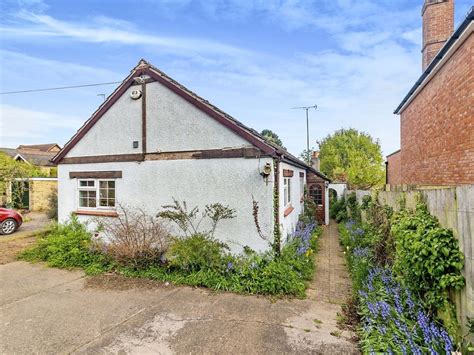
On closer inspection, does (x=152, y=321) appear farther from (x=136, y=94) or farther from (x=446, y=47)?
(x=446, y=47)

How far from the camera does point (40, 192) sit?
20578mm

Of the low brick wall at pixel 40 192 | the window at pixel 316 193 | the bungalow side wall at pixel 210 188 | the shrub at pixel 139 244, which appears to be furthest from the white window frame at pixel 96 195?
the low brick wall at pixel 40 192

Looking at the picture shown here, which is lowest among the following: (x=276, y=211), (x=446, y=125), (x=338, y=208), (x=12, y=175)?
(x=338, y=208)

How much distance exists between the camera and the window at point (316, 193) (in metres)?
16.2

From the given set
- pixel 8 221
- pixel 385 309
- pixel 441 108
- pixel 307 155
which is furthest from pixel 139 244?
pixel 307 155

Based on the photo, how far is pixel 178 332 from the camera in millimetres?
4578

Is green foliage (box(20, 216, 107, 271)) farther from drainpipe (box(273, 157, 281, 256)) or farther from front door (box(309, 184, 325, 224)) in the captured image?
front door (box(309, 184, 325, 224))

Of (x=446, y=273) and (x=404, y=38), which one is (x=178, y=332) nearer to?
(x=446, y=273)

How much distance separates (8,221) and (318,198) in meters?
16.6

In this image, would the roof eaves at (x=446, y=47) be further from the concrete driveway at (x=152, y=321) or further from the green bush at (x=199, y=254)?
the green bush at (x=199, y=254)

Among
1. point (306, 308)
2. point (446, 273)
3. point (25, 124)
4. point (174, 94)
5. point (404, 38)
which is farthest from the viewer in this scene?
point (25, 124)

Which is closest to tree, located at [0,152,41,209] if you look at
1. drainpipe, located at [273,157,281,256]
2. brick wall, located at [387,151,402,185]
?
drainpipe, located at [273,157,281,256]

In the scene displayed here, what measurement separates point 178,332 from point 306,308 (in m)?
2.66

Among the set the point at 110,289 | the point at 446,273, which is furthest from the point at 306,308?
the point at 110,289
